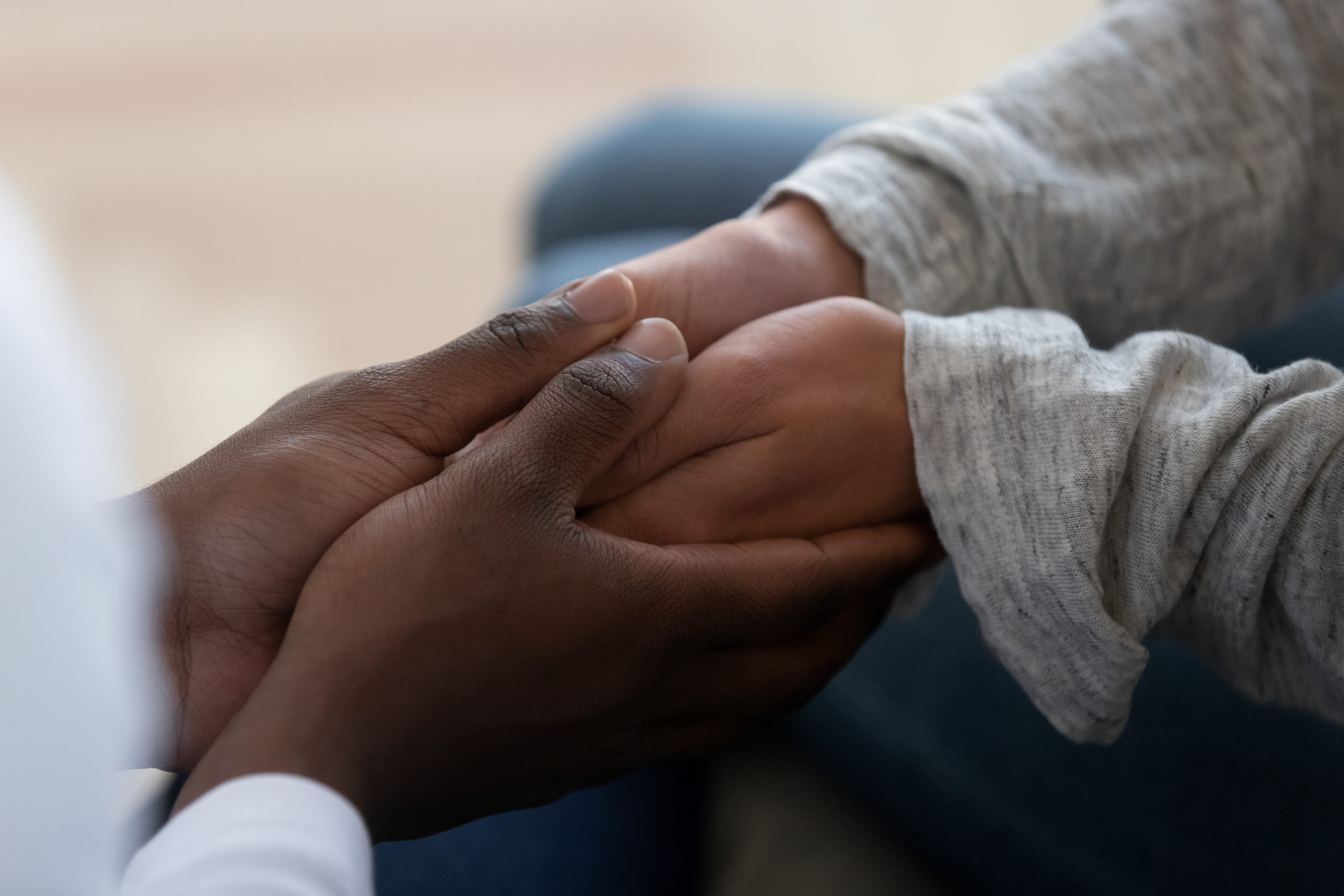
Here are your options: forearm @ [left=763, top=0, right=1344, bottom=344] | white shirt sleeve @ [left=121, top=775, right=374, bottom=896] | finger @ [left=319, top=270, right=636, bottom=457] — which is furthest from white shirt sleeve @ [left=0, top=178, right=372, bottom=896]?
forearm @ [left=763, top=0, right=1344, bottom=344]

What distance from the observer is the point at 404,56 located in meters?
1.84

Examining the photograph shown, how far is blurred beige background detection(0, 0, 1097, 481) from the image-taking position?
135 cm

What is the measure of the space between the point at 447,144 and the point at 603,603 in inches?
57.0

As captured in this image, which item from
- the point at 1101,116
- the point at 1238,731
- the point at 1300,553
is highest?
the point at 1101,116

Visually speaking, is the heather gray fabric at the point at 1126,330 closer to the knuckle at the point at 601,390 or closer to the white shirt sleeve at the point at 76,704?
the knuckle at the point at 601,390

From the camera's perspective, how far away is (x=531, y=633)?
0.38 m

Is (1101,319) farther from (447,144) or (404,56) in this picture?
(404,56)

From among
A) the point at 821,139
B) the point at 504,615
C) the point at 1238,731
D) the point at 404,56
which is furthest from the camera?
the point at 404,56

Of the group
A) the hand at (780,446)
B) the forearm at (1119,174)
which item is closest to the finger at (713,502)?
the hand at (780,446)

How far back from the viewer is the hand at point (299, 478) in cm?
40

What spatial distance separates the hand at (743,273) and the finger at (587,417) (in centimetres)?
6

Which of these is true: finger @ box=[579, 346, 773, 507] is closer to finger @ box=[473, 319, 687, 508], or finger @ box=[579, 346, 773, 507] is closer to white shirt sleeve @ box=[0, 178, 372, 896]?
finger @ box=[473, 319, 687, 508]

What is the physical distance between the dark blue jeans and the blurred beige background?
33.6 inches

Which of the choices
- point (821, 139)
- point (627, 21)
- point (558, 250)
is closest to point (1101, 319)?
point (821, 139)
